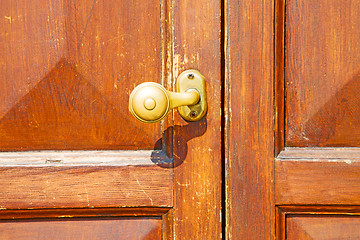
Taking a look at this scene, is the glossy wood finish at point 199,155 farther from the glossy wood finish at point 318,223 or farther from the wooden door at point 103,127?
the glossy wood finish at point 318,223

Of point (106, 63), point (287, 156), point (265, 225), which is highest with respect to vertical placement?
point (106, 63)

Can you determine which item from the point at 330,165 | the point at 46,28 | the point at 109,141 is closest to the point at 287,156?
the point at 330,165

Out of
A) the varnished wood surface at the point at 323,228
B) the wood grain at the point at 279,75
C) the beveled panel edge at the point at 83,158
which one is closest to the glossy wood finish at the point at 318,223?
the varnished wood surface at the point at 323,228

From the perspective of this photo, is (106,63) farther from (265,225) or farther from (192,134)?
(265,225)

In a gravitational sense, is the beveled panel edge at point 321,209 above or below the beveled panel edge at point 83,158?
below

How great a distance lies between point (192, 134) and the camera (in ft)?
1.41

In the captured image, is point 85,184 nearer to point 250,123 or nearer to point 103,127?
point 103,127

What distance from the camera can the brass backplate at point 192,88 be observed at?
0.42 meters

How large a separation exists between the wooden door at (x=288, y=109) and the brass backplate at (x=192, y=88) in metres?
0.04

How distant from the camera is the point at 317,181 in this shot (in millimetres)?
429

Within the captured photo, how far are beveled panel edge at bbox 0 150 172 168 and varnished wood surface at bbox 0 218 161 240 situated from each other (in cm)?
9

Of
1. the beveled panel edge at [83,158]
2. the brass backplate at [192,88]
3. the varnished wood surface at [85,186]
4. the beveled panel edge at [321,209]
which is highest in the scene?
the brass backplate at [192,88]

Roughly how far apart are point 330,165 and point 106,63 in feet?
1.27

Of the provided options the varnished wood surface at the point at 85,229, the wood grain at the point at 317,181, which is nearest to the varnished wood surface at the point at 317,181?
the wood grain at the point at 317,181
